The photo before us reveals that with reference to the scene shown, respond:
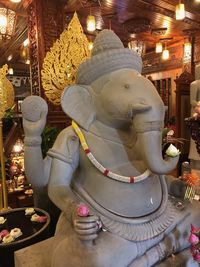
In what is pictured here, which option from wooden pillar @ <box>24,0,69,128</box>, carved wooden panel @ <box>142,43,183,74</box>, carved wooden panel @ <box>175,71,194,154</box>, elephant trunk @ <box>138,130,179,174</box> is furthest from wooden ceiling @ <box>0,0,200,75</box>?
elephant trunk @ <box>138,130,179,174</box>

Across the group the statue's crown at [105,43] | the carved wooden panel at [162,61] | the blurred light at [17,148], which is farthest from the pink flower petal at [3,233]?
the carved wooden panel at [162,61]

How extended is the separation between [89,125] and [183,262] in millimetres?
563

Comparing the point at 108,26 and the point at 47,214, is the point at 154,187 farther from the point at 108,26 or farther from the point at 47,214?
the point at 108,26

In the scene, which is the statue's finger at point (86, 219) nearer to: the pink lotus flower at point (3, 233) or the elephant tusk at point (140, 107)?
the elephant tusk at point (140, 107)

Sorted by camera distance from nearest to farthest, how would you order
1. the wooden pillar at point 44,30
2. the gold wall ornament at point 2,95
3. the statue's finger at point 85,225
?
the statue's finger at point 85,225 → the gold wall ornament at point 2,95 → the wooden pillar at point 44,30

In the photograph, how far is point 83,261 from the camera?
2.19ft

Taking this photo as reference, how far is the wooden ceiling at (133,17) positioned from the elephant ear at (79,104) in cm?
208

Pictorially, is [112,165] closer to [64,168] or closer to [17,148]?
[64,168]

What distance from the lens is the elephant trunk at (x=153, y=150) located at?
712mm

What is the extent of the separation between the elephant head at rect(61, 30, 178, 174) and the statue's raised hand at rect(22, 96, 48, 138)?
89 mm

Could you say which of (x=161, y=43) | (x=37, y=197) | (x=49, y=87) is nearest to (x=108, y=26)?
(x=161, y=43)

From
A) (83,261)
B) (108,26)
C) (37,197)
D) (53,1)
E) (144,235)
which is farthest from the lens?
(108,26)

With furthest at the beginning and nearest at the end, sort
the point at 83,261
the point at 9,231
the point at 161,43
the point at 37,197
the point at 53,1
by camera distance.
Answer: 1. the point at 161,43
2. the point at 53,1
3. the point at 9,231
4. the point at 37,197
5. the point at 83,261

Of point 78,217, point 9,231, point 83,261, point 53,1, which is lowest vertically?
point 9,231
